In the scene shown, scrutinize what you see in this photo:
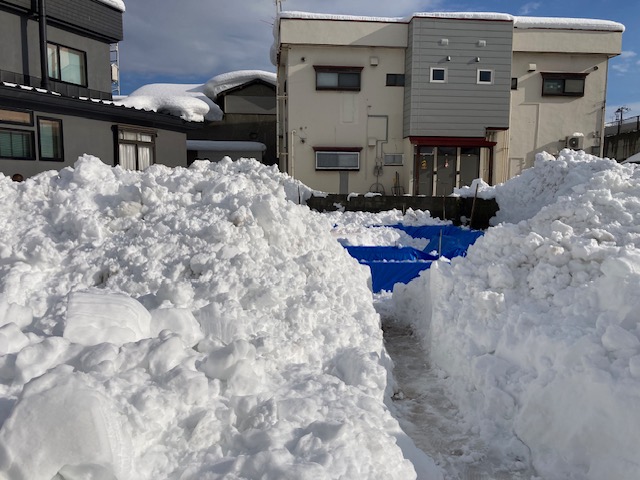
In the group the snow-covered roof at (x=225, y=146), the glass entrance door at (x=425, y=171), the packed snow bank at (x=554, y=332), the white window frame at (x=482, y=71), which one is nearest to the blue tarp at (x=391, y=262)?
the packed snow bank at (x=554, y=332)

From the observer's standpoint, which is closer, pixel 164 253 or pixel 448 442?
pixel 448 442

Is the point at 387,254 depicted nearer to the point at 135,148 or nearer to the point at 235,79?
the point at 135,148

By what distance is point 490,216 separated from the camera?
11.8 m

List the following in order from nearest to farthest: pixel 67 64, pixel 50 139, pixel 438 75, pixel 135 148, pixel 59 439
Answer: pixel 59 439, pixel 50 139, pixel 67 64, pixel 135 148, pixel 438 75

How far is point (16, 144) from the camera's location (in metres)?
9.51

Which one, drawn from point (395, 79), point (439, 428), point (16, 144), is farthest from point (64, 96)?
point (395, 79)

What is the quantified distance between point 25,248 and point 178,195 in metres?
1.62

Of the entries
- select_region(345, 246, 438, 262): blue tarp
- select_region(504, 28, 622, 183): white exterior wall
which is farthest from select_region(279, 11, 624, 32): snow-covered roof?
select_region(345, 246, 438, 262): blue tarp

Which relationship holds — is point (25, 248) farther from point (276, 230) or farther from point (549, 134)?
point (549, 134)

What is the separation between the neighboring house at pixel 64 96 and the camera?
9.48 meters

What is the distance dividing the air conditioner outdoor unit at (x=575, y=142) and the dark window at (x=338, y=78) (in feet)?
27.6

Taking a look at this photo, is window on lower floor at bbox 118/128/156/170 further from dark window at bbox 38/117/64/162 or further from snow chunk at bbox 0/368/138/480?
snow chunk at bbox 0/368/138/480

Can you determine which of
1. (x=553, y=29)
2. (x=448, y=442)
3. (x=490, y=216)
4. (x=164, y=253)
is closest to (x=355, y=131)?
(x=490, y=216)

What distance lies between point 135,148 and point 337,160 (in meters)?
7.15
